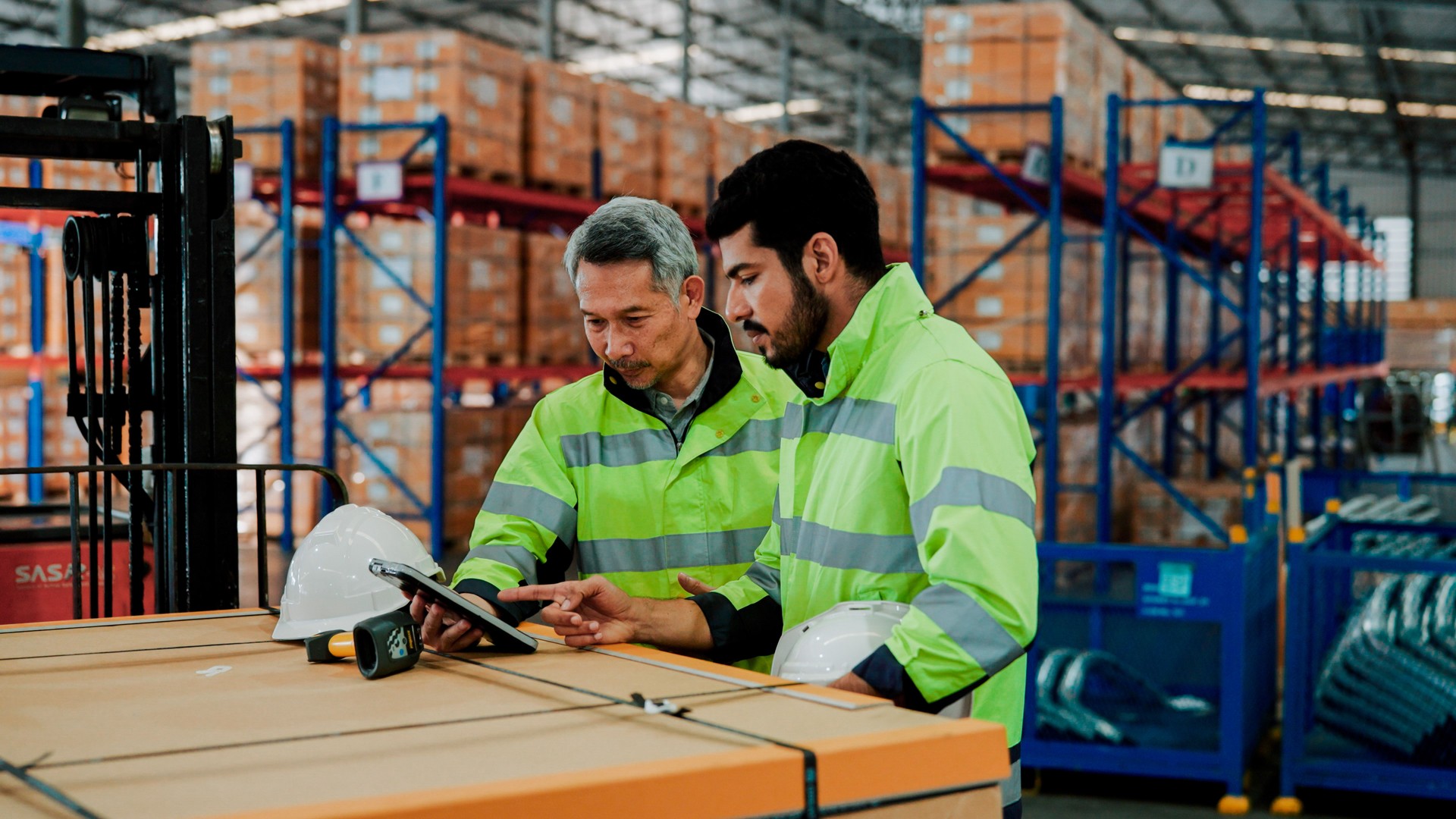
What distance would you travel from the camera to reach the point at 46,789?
1.41m

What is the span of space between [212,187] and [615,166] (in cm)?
872

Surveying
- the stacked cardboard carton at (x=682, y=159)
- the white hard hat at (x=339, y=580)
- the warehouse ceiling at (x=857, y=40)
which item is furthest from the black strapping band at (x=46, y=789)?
the warehouse ceiling at (x=857, y=40)

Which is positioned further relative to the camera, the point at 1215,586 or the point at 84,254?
the point at 1215,586

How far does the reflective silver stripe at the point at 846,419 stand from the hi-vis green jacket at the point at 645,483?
398 millimetres

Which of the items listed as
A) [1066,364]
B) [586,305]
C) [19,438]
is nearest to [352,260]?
[19,438]

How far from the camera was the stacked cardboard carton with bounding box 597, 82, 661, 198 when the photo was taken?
1158cm

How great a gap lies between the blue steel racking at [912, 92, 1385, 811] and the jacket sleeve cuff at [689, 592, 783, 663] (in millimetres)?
3573

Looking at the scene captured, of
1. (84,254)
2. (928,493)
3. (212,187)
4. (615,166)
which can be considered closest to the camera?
(928,493)

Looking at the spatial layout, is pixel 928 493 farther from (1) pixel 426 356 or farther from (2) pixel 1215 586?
(1) pixel 426 356

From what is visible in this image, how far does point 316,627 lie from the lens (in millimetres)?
2318

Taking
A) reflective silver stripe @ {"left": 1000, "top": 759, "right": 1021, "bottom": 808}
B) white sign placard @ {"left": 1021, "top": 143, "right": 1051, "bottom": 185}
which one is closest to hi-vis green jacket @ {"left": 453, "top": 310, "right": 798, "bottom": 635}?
reflective silver stripe @ {"left": 1000, "top": 759, "right": 1021, "bottom": 808}

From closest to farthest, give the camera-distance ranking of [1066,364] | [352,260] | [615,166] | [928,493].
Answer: [928,493] < [1066,364] < [352,260] < [615,166]

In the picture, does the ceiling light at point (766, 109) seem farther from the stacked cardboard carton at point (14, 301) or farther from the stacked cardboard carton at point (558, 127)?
the stacked cardboard carton at point (14, 301)

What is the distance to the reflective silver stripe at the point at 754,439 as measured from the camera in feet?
9.36
